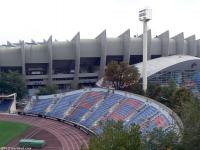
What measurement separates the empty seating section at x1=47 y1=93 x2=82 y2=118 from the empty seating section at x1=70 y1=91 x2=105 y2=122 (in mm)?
1768

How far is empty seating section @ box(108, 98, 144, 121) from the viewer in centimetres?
4896

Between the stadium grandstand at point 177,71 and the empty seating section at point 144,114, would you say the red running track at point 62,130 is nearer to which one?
the empty seating section at point 144,114

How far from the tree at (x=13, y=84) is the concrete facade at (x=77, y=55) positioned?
6076 mm

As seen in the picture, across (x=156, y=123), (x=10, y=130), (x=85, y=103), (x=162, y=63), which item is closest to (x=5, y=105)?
(x=10, y=130)

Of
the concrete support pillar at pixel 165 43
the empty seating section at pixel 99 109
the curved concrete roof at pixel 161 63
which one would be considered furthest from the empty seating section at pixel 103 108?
the concrete support pillar at pixel 165 43

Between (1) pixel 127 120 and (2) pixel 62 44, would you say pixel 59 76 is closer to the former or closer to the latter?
(2) pixel 62 44

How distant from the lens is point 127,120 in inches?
1855

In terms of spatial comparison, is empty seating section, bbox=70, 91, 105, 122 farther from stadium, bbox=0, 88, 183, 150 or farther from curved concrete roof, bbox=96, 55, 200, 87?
curved concrete roof, bbox=96, 55, 200, 87

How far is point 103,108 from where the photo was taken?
177ft

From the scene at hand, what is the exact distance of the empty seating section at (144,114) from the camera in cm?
4406

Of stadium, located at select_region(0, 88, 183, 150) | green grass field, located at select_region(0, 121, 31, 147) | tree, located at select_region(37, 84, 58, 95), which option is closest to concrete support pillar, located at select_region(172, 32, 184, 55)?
tree, located at select_region(37, 84, 58, 95)

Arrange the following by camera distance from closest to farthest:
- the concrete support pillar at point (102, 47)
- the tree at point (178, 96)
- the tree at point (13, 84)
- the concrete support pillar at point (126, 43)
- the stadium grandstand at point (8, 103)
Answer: the tree at point (178, 96), the stadium grandstand at point (8, 103), the tree at point (13, 84), the concrete support pillar at point (102, 47), the concrete support pillar at point (126, 43)

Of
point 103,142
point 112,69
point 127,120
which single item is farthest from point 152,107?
point 103,142

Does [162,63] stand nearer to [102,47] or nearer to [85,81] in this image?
[102,47]
